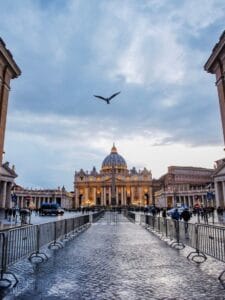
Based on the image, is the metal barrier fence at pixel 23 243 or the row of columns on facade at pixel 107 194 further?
the row of columns on facade at pixel 107 194

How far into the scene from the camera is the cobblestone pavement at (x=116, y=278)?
17.6 feet

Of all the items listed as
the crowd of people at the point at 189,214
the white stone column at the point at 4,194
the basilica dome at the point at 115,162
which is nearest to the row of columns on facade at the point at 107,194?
the basilica dome at the point at 115,162

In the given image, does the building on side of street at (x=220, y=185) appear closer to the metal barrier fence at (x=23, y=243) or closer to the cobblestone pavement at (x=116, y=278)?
the metal barrier fence at (x=23, y=243)

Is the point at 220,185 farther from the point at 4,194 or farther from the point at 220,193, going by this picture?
the point at 4,194

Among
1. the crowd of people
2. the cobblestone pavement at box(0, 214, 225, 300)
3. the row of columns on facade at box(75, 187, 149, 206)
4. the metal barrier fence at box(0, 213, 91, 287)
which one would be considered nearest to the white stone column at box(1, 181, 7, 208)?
the crowd of people

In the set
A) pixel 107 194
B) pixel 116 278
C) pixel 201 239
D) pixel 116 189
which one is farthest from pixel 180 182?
pixel 116 278

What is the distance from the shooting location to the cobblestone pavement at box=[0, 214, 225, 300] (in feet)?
17.6

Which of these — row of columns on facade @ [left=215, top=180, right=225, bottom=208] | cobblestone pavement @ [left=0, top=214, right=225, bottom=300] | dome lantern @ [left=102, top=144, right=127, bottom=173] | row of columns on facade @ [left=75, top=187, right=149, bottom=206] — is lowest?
cobblestone pavement @ [left=0, top=214, right=225, bottom=300]

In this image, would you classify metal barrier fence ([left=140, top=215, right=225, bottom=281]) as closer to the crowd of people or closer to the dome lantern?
the crowd of people

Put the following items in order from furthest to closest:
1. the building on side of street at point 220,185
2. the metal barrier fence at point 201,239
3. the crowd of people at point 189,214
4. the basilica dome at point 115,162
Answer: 1. the basilica dome at point 115,162
2. the building on side of street at point 220,185
3. the crowd of people at point 189,214
4. the metal barrier fence at point 201,239

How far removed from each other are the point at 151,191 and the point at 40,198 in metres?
61.5

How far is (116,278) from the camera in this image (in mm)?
6574

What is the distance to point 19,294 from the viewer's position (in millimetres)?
5426

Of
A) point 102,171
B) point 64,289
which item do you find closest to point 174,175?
point 102,171
